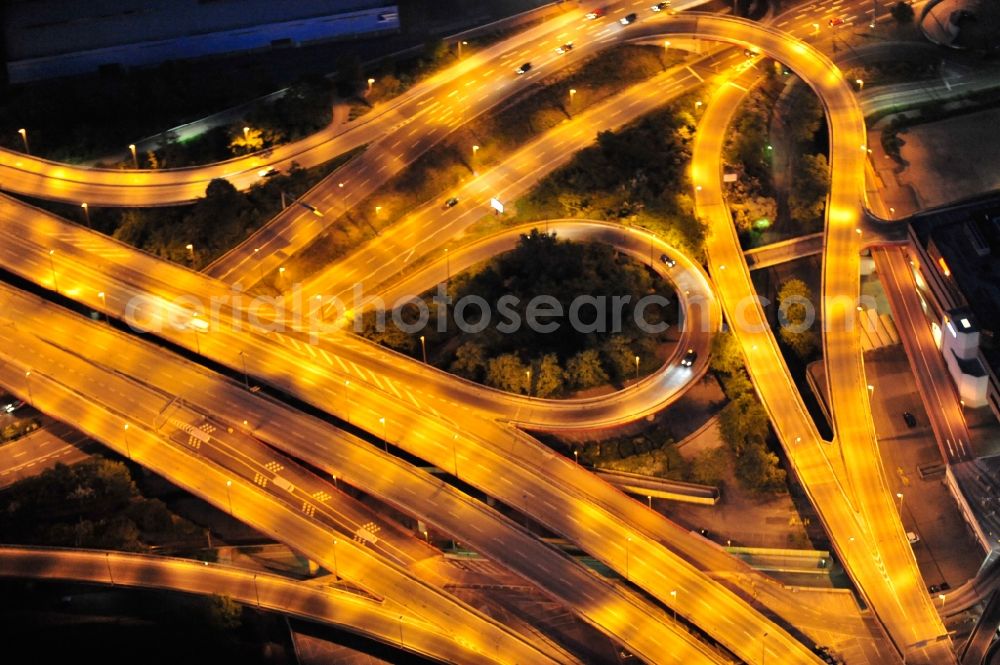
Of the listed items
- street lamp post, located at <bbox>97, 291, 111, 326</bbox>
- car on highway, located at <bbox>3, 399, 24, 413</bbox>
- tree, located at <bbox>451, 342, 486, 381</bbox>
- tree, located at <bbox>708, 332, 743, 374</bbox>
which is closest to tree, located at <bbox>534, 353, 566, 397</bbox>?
tree, located at <bbox>451, 342, 486, 381</bbox>

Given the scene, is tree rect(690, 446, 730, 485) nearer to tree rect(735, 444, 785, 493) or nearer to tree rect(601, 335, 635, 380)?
tree rect(735, 444, 785, 493)

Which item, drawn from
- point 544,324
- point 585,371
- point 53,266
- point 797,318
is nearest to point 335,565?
point 585,371

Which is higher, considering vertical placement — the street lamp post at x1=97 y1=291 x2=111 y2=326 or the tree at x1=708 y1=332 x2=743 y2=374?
the tree at x1=708 y1=332 x2=743 y2=374

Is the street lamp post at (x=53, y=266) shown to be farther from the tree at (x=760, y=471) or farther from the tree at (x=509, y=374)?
the tree at (x=760, y=471)

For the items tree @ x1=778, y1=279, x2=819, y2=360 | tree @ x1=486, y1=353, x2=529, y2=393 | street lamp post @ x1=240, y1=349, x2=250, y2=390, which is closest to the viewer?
tree @ x1=486, y1=353, x2=529, y2=393

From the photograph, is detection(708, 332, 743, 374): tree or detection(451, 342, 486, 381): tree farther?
detection(451, 342, 486, 381): tree

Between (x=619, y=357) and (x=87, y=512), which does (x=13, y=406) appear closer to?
(x=87, y=512)

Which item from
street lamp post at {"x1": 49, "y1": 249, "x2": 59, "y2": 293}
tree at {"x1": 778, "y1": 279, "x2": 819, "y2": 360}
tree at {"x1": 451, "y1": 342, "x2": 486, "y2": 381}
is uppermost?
tree at {"x1": 778, "y1": 279, "x2": 819, "y2": 360}

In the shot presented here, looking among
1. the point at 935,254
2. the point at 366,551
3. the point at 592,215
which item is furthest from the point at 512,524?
the point at 935,254
